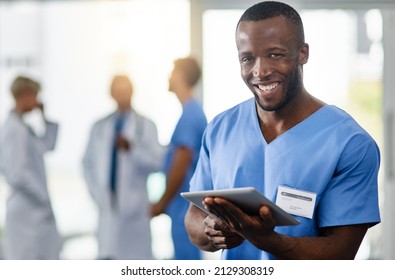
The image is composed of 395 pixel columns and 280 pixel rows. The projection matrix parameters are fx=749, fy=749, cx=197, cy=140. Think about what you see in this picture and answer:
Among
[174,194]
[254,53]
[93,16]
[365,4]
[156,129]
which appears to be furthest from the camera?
[93,16]

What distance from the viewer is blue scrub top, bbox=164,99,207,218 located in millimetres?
1749

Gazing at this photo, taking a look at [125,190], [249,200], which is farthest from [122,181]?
[249,200]

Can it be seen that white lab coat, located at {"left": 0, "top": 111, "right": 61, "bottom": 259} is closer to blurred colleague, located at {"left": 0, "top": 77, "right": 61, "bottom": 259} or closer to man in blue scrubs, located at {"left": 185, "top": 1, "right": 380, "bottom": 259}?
blurred colleague, located at {"left": 0, "top": 77, "right": 61, "bottom": 259}

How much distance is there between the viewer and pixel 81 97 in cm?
325

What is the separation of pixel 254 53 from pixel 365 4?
0.72m

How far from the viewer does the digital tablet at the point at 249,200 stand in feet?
3.50

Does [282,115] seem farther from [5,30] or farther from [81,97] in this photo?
[5,30]

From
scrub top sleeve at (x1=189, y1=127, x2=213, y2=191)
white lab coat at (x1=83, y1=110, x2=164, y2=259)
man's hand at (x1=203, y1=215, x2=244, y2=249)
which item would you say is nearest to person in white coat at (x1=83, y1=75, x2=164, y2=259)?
white lab coat at (x1=83, y1=110, x2=164, y2=259)

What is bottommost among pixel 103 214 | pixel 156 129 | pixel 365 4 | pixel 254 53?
pixel 103 214

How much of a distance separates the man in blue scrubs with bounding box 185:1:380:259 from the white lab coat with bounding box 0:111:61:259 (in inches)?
53.7

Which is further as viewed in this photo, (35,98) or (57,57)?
(57,57)

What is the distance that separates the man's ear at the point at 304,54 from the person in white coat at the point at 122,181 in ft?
4.24

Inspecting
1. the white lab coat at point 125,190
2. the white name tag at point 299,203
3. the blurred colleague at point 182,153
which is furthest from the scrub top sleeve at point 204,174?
the white lab coat at point 125,190
